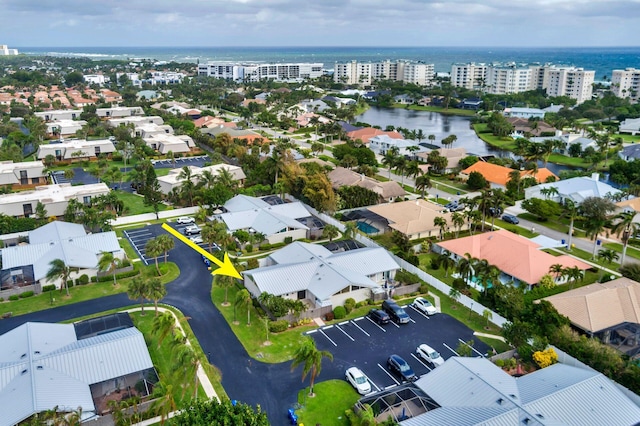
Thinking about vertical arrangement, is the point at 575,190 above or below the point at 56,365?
above

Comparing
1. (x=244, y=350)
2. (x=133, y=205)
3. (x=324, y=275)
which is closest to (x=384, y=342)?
(x=324, y=275)

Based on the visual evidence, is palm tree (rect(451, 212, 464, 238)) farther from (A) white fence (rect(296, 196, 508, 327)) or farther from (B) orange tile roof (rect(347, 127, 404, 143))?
(B) orange tile roof (rect(347, 127, 404, 143))

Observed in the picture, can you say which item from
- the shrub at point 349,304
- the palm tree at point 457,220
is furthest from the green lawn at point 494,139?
the shrub at point 349,304

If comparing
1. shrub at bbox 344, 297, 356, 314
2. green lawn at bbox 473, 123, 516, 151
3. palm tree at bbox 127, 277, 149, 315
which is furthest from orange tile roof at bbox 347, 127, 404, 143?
palm tree at bbox 127, 277, 149, 315

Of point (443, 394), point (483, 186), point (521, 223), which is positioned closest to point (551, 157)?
point (483, 186)

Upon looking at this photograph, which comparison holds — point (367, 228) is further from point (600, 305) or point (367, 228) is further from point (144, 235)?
point (600, 305)
